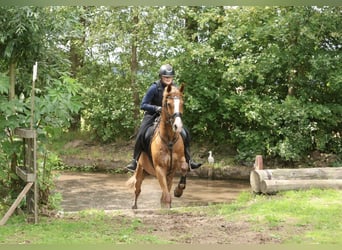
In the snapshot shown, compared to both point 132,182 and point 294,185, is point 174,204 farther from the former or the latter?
point 294,185

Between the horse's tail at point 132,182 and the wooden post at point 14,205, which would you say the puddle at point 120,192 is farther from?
the wooden post at point 14,205

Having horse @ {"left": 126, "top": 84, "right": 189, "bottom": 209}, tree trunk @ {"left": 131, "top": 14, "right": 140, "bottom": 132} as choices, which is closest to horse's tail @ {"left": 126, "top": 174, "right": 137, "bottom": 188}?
horse @ {"left": 126, "top": 84, "right": 189, "bottom": 209}

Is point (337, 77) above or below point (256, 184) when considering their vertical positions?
above

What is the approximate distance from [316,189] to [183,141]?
2.55 metres

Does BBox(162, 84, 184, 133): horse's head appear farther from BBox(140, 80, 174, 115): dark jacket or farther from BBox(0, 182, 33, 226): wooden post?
BBox(0, 182, 33, 226): wooden post

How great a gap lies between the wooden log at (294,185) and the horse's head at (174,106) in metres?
2.41

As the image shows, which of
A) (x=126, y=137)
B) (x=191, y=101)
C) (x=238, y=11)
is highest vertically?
(x=238, y=11)

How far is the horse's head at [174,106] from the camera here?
22.0 ft

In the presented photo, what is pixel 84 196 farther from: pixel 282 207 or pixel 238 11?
pixel 238 11

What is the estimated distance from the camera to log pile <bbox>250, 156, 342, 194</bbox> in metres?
8.65

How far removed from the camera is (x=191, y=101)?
1536 cm

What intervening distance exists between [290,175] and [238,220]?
2.78 meters

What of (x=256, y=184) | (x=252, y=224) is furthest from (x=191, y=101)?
(x=252, y=224)

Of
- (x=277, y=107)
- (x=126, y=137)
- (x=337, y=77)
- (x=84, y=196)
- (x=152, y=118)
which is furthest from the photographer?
(x=126, y=137)
